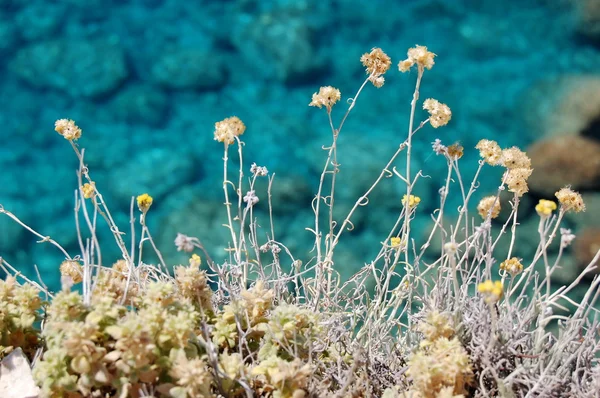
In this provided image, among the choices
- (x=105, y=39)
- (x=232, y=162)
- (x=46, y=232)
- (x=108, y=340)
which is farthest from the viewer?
(x=105, y=39)

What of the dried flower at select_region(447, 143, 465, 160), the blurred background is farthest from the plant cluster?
the blurred background

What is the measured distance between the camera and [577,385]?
1.01 m

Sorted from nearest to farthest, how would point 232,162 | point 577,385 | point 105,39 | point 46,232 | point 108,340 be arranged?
point 108,340
point 577,385
point 46,232
point 232,162
point 105,39

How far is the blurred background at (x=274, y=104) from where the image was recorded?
12.2 ft

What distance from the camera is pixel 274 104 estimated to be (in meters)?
4.19

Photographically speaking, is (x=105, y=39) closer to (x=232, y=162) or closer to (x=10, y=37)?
(x=10, y=37)

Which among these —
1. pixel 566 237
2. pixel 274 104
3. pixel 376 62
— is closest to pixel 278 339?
pixel 566 237

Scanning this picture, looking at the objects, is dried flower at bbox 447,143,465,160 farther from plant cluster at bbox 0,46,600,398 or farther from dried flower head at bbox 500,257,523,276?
dried flower head at bbox 500,257,523,276

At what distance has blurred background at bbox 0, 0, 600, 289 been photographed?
3705 millimetres

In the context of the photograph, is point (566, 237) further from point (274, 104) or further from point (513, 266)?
point (274, 104)

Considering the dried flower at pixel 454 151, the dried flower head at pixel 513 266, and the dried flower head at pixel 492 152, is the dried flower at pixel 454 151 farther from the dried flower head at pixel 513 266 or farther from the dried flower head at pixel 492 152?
the dried flower head at pixel 513 266

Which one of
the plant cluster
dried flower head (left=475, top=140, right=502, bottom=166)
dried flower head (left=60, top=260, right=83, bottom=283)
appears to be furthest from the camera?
dried flower head (left=60, top=260, right=83, bottom=283)

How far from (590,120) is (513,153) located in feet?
10.8

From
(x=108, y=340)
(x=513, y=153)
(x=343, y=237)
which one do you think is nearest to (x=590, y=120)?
(x=343, y=237)
